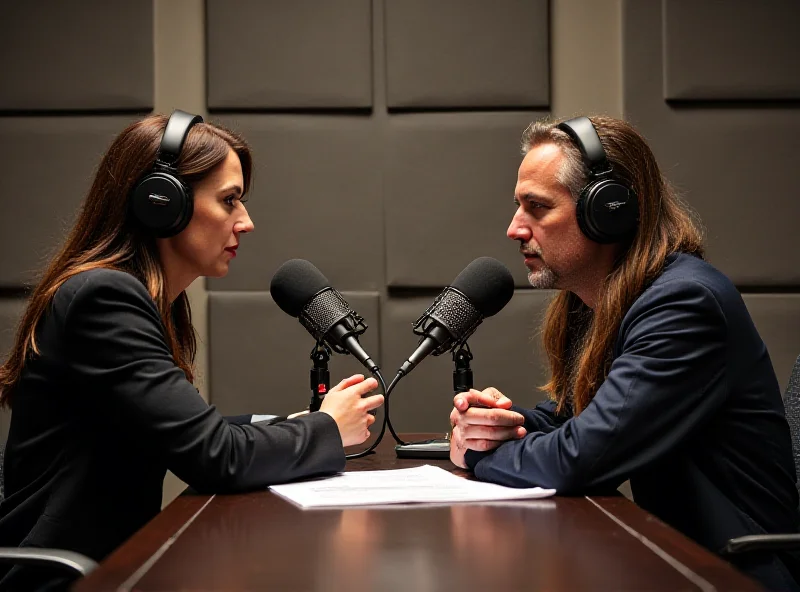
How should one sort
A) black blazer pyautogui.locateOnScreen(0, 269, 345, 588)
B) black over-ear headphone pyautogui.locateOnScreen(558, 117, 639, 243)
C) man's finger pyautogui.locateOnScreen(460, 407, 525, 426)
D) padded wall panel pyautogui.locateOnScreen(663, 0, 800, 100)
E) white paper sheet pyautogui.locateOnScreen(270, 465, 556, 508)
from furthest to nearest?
padded wall panel pyautogui.locateOnScreen(663, 0, 800, 100)
black over-ear headphone pyautogui.locateOnScreen(558, 117, 639, 243)
man's finger pyautogui.locateOnScreen(460, 407, 525, 426)
black blazer pyautogui.locateOnScreen(0, 269, 345, 588)
white paper sheet pyautogui.locateOnScreen(270, 465, 556, 508)

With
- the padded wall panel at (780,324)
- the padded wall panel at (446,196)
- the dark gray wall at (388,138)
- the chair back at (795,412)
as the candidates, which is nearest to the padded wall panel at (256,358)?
the dark gray wall at (388,138)

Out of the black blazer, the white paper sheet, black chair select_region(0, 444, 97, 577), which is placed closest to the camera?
black chair select_region(0, 444, 97, 577)

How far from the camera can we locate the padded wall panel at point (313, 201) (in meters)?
2.42

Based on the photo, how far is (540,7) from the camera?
2.42 m

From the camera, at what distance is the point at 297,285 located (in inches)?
60.4

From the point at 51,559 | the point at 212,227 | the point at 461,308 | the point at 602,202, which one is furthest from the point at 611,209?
the point at 51,559

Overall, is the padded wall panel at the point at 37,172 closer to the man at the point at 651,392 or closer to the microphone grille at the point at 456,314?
the microphone grille at the point at 456,314

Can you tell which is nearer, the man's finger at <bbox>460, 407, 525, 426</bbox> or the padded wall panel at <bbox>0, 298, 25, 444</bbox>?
the man's finger at <bbox>460, 407, 525, 426</bbox>

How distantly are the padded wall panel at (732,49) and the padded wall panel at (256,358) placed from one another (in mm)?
1074

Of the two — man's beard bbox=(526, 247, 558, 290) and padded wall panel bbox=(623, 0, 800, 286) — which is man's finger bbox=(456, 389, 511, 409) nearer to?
man's beard bbox=(526, 247, 558, 290)

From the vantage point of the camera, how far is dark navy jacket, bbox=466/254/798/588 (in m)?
1.16

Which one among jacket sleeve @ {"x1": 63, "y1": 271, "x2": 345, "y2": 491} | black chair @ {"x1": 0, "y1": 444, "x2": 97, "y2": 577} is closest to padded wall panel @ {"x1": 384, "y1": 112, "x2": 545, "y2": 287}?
jacket sleeve @ {"x1": 63, "y1": 271, "x2": 345, "y2": 491}

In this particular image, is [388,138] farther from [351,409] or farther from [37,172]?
[351,409]

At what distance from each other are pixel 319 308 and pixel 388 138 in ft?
3.41
